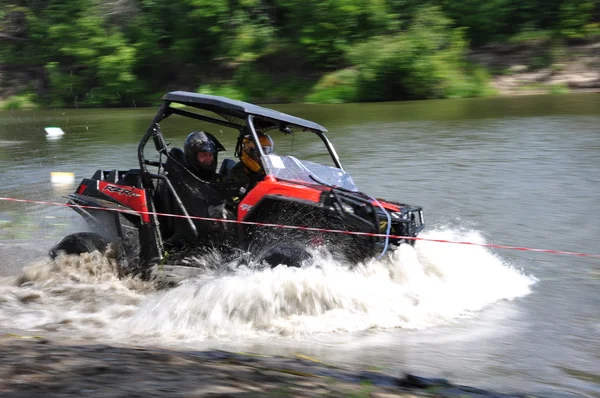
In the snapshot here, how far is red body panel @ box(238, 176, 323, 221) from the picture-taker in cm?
677

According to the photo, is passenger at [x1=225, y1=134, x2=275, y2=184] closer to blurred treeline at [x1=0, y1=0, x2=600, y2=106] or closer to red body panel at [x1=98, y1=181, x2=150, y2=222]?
red body panel at [x1=98, y1=181, x2=150, y2=222]

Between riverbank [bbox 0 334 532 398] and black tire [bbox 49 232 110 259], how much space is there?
2.67 m

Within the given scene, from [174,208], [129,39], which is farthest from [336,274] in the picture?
[129,39]

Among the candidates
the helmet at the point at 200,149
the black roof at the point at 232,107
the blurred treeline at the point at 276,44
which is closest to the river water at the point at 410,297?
the black roof at the point at 232,107

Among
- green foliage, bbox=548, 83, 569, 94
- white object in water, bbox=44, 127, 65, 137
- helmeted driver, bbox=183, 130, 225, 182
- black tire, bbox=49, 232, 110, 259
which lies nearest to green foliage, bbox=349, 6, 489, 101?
green foliage, bbox=548, 83, 569, 94

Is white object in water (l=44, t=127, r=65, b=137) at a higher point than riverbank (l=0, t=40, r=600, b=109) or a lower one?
lower

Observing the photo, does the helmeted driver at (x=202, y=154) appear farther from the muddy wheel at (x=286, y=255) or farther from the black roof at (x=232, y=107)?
the muddy wheel at (x=286, y=255)

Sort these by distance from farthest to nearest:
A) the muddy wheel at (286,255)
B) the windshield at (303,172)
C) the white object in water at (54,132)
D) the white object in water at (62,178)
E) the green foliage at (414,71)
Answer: the green foliage at (414,71)
the white object in water at (54,132)
the white object in water at (62,178)
the windshield at (303,172)
the muddy wheel at (286,255)

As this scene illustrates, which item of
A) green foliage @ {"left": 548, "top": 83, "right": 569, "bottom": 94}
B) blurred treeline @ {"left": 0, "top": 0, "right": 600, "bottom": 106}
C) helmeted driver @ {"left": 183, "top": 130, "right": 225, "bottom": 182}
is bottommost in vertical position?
helmeted driver @ {"left": 183, "top": 130, "right": 225, "bottom": 182}

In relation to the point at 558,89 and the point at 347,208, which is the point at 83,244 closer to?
the point at 347,208

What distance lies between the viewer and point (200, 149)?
7.46m

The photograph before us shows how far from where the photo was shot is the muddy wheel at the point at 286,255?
661cm

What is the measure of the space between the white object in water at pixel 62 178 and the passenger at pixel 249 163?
318 inches

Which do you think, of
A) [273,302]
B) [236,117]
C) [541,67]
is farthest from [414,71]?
[273,302]
